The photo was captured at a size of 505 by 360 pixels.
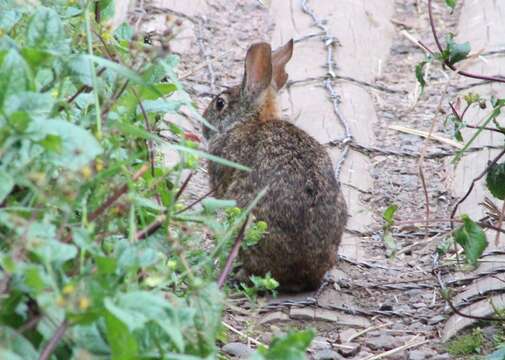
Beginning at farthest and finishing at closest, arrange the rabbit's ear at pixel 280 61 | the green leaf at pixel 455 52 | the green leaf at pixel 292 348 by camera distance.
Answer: the rabbit's ear at pixel 280 61
the green leaf at pixel 455 52
the green leaf at pixel 292 348

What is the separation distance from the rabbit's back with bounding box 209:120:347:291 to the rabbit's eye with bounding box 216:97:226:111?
3.31 feet

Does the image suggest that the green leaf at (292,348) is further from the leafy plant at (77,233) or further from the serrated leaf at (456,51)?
the serrated leaf at (456,51)

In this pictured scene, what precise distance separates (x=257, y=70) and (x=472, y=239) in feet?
7.87

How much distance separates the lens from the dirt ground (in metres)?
5.01

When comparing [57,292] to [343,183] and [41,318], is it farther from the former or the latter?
[343,183]

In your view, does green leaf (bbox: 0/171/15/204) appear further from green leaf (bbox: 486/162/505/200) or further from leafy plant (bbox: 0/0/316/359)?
green leaf (bbox: 486/162/505/200)

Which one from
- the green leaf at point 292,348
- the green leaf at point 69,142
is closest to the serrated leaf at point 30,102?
the green leaf at point 69,142

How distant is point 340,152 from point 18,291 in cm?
423

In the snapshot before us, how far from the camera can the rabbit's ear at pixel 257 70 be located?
6133mm

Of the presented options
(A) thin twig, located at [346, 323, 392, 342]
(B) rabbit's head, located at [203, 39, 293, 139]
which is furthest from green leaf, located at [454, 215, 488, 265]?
(B) rabbit's head, located at [203, 39, 293, 139]

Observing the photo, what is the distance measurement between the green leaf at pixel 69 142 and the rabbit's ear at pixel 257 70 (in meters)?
3.53

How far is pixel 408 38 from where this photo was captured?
27.1 ft

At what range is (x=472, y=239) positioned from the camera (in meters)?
4.13

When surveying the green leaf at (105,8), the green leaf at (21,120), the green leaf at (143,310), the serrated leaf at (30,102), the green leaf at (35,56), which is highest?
the green leaf at (105,8)
